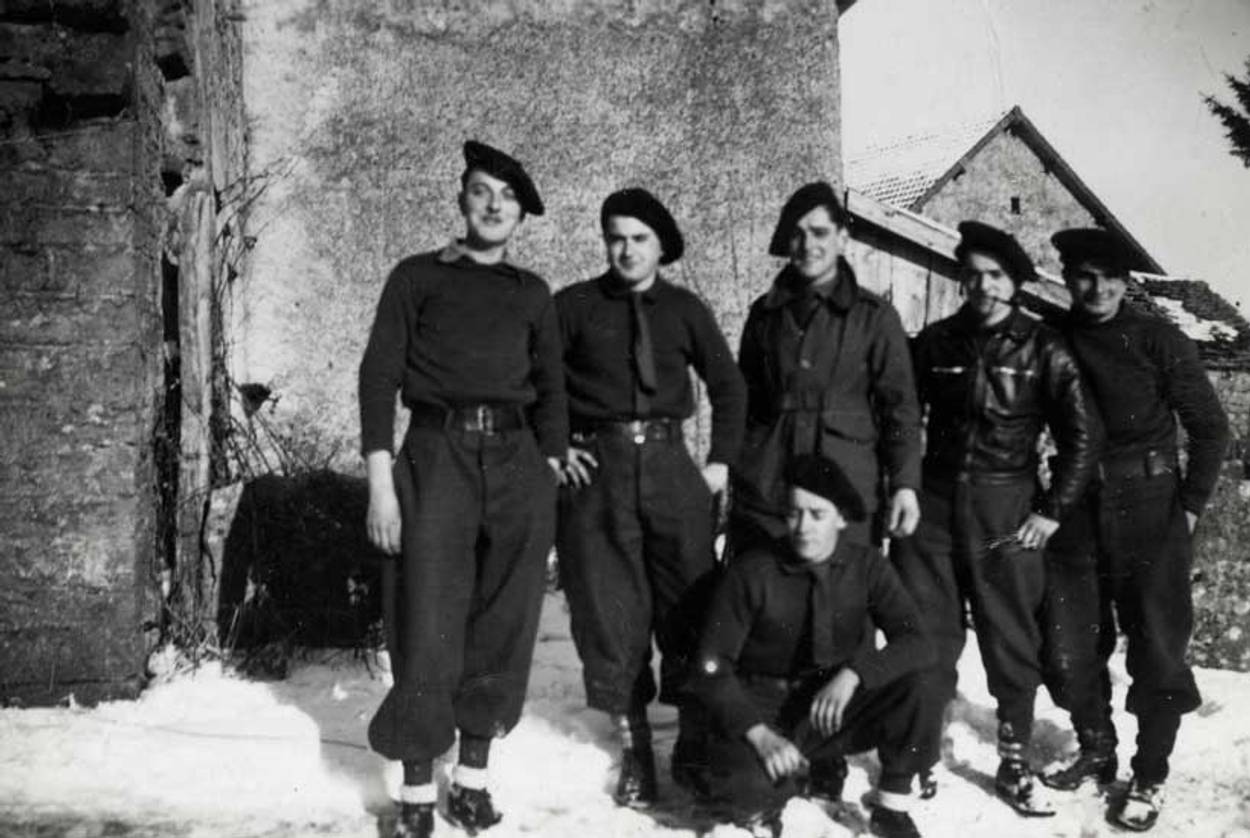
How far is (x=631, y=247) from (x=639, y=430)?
0.63 m

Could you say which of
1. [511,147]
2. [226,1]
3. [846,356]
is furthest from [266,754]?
[226,1]

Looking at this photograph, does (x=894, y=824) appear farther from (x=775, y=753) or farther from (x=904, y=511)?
(x=904, y=511)

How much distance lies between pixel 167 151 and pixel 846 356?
347 cm

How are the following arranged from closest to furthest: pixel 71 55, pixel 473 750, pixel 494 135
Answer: pixel 473 750, pixel 71 55, pixel 494 135

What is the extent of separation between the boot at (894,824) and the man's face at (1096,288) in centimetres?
193

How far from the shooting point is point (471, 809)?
343 cm

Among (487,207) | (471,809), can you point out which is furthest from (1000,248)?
(471,809)

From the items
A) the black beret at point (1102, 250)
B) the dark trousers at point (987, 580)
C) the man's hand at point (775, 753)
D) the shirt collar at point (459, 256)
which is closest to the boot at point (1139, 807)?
the dark trousers at point (987, 580)

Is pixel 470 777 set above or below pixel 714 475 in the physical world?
below

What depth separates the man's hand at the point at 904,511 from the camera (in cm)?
358

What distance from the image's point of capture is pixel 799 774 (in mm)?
3217

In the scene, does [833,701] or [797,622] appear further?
[797,622]

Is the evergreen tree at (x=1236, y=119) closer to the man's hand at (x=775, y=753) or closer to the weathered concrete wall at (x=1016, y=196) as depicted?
the weathered concrete wall at (x=1016, y=196)

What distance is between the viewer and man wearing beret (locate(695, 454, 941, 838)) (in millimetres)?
3256
